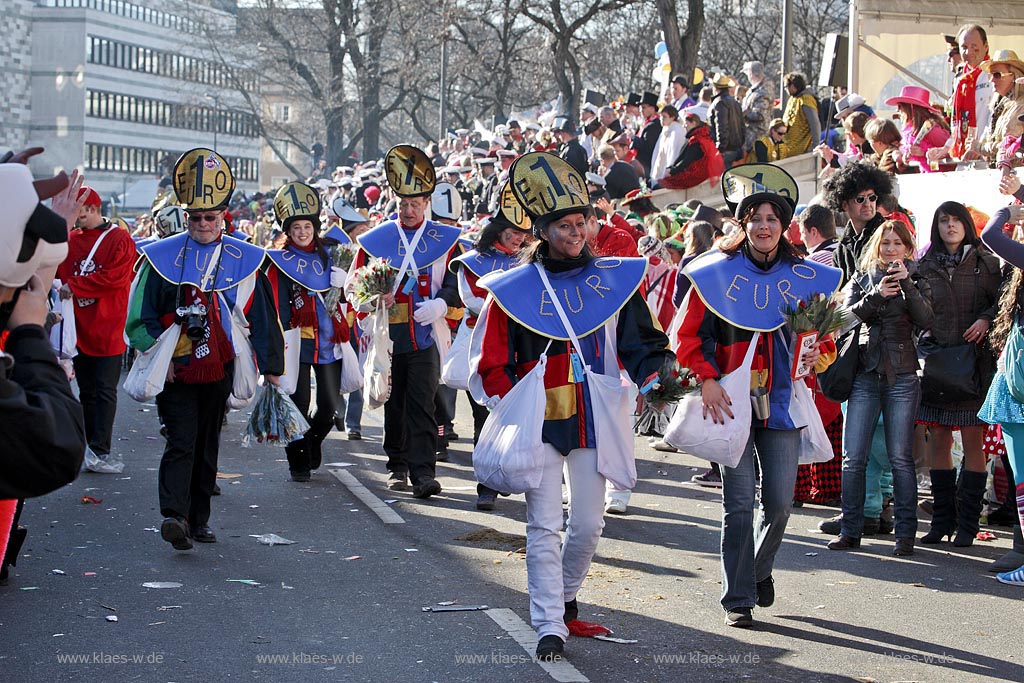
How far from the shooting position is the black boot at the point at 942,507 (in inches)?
350

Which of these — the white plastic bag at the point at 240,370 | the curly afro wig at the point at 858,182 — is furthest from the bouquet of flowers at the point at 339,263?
the curly afro wig at the point at 858,182

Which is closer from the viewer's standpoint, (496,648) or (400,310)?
(496,648)

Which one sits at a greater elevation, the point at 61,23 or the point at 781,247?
the point at 61,23

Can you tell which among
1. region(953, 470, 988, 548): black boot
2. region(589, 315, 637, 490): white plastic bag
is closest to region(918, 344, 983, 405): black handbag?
region(953, 470, 988, 548): black boot

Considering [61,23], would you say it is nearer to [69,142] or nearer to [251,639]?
[69,142]

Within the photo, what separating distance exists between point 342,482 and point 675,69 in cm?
1882

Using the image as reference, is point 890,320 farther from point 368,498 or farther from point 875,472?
point 368,498

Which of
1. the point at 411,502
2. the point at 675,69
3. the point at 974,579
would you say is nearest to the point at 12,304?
the point at 974,579

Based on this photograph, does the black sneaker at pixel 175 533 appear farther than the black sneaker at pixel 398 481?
No

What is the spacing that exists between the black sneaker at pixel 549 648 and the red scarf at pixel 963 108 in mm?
8532

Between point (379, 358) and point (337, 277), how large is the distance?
0.86m

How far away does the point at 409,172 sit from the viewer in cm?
1075

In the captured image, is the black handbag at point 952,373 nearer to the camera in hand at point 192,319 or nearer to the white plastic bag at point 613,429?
the white plastic bag at point 613,429

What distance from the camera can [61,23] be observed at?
105m
